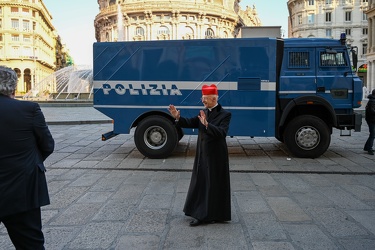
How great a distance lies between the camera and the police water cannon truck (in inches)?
355

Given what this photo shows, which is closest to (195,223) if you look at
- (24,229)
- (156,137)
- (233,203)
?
(233,203)

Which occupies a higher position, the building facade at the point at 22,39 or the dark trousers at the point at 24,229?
the building facade at the point at 22,39

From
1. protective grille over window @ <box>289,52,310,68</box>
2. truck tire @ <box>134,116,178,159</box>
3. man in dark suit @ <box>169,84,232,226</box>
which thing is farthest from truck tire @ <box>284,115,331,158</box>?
man in dark suit @ <box>169,84,232,226</box>

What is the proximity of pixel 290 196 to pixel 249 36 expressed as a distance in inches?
198

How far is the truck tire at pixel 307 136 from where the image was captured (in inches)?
359

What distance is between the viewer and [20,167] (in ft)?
9.50

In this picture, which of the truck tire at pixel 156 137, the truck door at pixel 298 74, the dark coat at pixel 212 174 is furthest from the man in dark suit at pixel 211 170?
the truck door at pixel 298 74

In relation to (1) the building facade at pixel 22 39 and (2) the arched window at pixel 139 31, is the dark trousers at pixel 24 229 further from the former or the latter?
(1) the building facade at pixel 22 39

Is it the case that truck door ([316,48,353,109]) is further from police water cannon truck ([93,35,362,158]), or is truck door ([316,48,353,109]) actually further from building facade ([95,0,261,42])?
building facade ([95,0,261,42])

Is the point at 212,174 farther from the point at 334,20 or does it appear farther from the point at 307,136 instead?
the point at 334,20

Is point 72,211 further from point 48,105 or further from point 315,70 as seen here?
point 48,105

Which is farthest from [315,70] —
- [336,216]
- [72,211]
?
[72,211]

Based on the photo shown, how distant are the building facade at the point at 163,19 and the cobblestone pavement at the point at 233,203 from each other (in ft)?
229

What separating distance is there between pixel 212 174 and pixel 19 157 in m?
2.27
